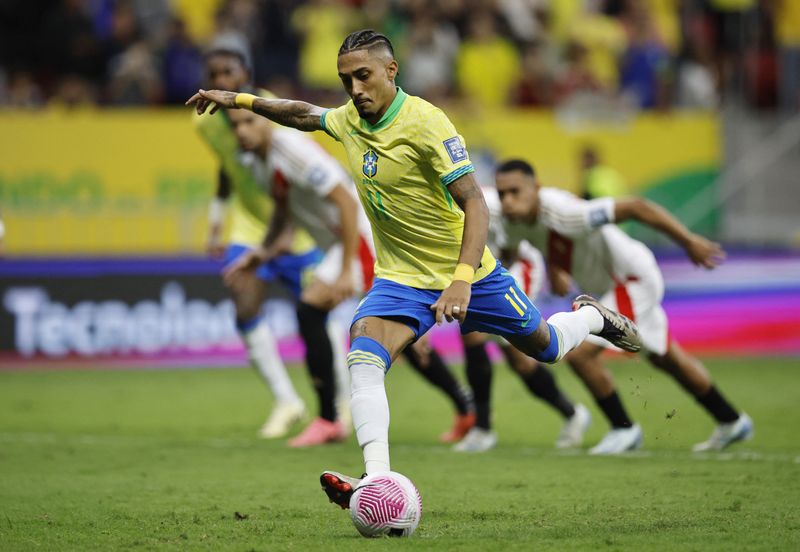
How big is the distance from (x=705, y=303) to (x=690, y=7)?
6.18m

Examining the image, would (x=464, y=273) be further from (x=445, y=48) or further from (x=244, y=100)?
(x=445, y=48)

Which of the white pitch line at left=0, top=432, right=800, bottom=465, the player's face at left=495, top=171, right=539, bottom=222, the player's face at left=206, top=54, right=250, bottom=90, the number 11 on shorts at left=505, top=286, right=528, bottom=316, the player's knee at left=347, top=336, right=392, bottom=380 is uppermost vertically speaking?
the player's face at left=206, top=54, right=250, bottom=90

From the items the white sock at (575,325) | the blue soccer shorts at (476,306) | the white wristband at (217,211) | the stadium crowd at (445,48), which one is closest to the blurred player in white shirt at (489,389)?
the white sock at (575,325)

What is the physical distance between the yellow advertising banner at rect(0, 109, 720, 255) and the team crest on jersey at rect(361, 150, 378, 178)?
10605 millimetres

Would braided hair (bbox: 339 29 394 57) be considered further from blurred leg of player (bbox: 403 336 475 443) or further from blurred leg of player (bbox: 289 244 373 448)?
blurred leg of player (bbox: 403 336 475 443)

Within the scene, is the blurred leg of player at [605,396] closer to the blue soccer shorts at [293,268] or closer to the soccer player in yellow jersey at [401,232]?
the soccer player in yellow jersey at [401,232]

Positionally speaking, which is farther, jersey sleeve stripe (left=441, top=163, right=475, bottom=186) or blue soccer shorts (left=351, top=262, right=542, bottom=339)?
blue soccer shorts (left=351, top=262, right=542, bottom=339)

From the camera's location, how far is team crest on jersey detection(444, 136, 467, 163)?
6.58 meters

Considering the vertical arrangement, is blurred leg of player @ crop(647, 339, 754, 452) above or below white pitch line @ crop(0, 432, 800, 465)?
above

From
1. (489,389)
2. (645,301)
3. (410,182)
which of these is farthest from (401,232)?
(489,389)

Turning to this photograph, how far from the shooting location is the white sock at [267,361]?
1148 centimetres

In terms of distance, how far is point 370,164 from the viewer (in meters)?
6.73

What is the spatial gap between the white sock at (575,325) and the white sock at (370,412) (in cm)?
120

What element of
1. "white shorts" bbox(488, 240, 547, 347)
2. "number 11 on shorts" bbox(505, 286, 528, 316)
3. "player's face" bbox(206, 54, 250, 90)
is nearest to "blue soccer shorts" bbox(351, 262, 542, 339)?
"number 11 on shorts" bbox(505, 286, 528, 316)
